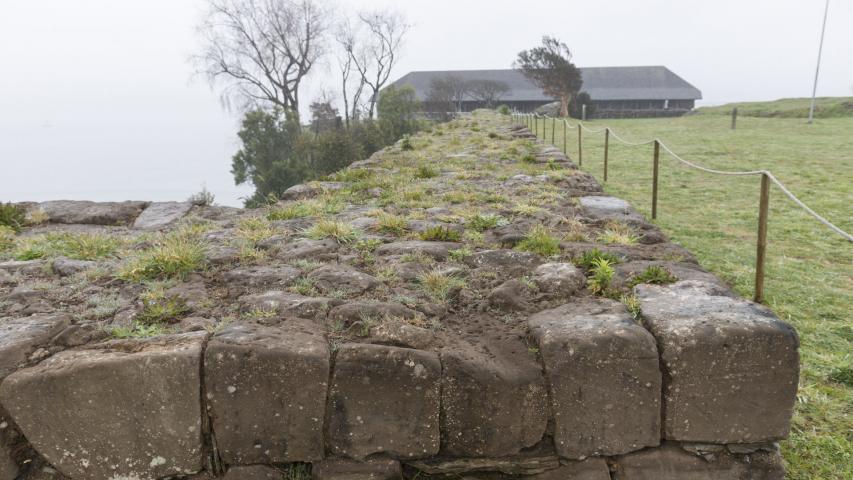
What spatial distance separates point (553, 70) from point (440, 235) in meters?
34.2

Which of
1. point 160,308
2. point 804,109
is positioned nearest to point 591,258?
point 160,308

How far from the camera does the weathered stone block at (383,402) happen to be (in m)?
2.11

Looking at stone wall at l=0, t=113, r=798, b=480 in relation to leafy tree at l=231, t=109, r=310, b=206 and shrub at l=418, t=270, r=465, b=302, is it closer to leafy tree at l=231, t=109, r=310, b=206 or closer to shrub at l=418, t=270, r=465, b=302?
shrub at l=418, t=270, r=465, b=302

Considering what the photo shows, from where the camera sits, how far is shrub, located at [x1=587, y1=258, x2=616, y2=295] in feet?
9.07

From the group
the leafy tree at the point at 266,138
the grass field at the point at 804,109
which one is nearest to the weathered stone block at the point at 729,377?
the leafy tree at the point at 266,138

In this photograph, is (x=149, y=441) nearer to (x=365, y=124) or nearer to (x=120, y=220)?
(x=120, y=220)

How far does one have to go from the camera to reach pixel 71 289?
2.89m

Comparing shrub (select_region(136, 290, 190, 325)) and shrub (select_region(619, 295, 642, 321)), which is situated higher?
shrub (select_region(136, 290, 190, 325))

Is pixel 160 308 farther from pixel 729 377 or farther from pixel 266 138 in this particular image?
pixel 266 138

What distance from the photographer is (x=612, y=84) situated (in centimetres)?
4800

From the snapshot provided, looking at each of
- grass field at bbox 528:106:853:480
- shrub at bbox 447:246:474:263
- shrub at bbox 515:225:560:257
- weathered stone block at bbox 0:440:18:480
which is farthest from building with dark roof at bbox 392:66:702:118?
weathered stone block at bbox 0:440:18:480

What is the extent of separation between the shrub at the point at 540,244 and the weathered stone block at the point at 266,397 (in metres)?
1.72

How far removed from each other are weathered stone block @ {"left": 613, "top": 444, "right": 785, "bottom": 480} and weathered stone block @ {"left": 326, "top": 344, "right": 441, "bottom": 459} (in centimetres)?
82

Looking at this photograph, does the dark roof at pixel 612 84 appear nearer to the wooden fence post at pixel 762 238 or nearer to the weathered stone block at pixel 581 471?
the wooden fence post at pixel 762 238
